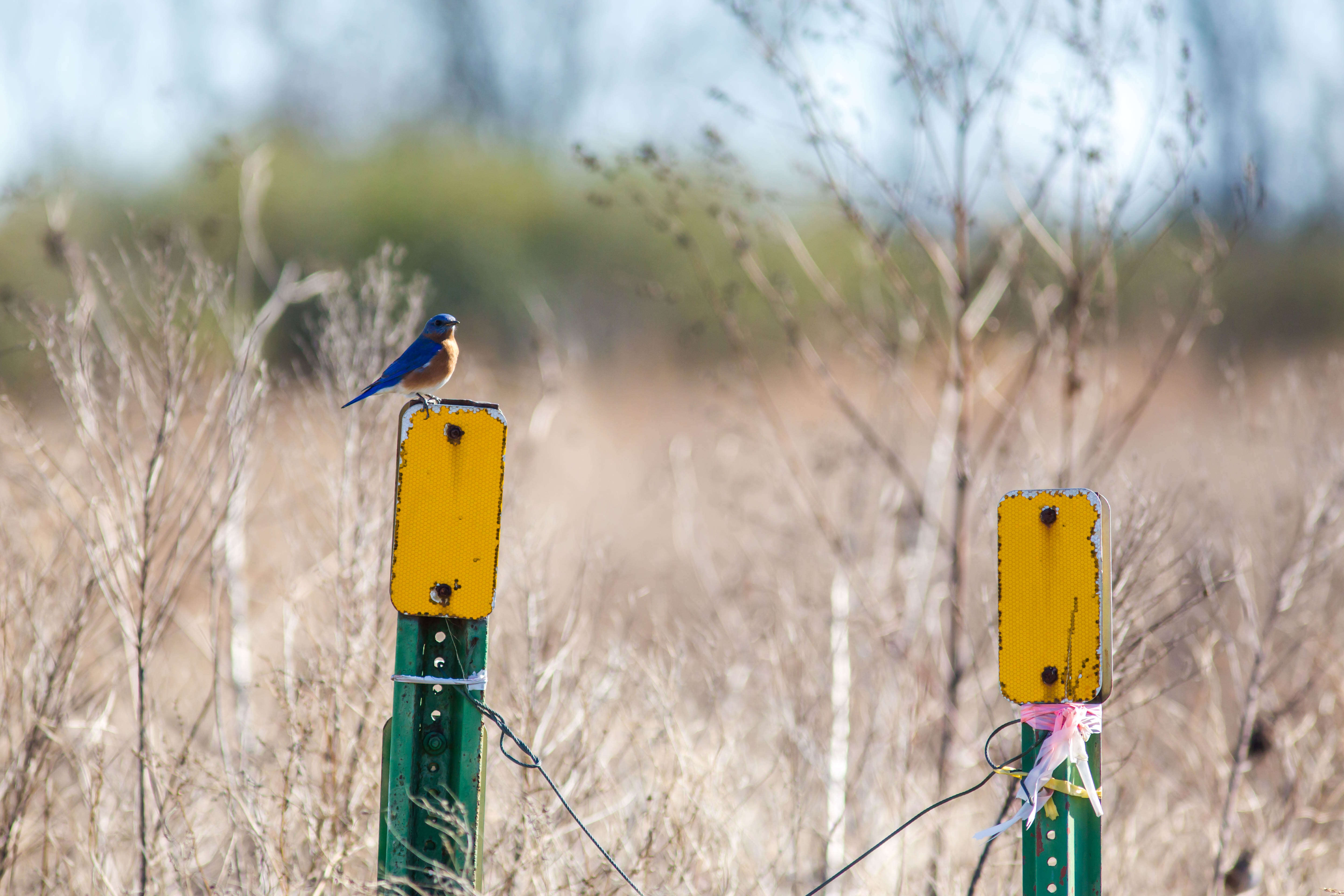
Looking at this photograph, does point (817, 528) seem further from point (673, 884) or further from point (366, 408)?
point (673, 884)

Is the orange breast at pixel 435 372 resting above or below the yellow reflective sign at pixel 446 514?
above

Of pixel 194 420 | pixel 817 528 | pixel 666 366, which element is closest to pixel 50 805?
pixel 194 420

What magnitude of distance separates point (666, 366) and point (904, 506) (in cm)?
1448

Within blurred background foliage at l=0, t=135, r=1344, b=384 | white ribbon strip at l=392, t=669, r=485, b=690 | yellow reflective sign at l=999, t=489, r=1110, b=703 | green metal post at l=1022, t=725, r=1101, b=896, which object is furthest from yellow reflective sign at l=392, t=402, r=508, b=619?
blurred background foliage at l=0, t=135, r=1344, b=384

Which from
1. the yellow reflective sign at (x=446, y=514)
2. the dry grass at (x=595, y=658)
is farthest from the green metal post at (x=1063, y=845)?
the yellow reflective sign at (x=446, y=514)

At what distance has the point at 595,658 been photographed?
4.83m

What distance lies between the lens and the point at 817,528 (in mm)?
6691

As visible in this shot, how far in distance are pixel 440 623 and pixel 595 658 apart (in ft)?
8.93

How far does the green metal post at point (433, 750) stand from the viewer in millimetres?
2160

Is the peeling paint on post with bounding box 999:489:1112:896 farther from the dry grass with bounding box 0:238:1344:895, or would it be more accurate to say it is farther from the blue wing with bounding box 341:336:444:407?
the blue wing with bounding box 341:336:444:407

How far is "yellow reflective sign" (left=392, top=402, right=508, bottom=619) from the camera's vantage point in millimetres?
2121

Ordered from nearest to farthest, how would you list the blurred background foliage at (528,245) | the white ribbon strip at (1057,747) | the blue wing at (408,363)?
the white ribbon strip at (1057,747)
the blue wing at (408,363)
the blurred background foliage at (528,245)

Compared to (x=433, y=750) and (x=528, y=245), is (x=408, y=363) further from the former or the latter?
(x=528, y=245)

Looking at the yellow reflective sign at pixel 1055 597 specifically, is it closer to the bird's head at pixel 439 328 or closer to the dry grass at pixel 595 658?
the dry grass at pixel 595 658
